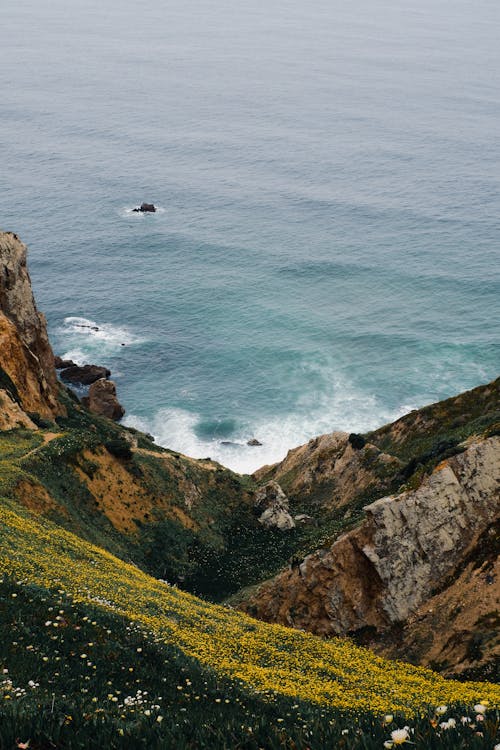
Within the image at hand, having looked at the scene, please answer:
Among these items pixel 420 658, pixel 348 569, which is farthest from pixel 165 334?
pixel 420 658

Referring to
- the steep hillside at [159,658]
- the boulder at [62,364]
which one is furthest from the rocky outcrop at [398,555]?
the boulder at [62,364]

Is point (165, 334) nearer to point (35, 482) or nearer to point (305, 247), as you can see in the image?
point (305, 247)

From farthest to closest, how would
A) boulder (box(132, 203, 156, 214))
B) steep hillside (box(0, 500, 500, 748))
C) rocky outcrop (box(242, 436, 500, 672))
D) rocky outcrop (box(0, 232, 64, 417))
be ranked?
boulder (box(132, 203, 156, 214)), rocky outcrop (box(0, 232, 64, 417)), rocky outcrop (box(242, 436, 500, 672)), steep hillside (box(0, 500, 500, 748))

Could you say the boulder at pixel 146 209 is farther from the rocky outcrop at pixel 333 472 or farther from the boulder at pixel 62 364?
the rocky outcrop at pixel 333 472

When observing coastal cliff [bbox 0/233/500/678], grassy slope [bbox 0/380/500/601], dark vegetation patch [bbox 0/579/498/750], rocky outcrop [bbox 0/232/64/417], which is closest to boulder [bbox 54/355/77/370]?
coastal cliff [bbox 0/233/500/678]

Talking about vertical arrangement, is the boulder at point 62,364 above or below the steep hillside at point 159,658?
above

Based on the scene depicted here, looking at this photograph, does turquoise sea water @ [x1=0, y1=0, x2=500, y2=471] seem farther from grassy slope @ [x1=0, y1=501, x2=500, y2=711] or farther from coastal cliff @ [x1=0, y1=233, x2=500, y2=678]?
grassy slope @ [x1=0, y1=501, x2=500, y2=711]
